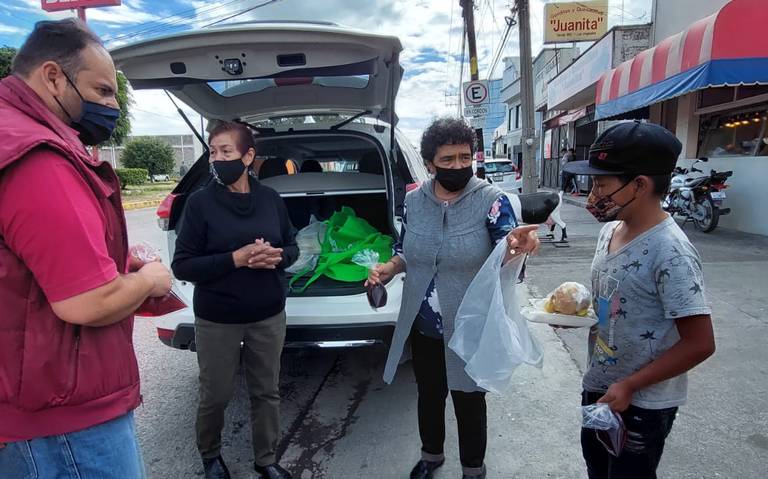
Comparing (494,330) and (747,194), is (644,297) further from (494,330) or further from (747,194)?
(747,194)

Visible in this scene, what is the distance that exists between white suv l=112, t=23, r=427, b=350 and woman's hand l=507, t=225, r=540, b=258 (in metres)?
1.00

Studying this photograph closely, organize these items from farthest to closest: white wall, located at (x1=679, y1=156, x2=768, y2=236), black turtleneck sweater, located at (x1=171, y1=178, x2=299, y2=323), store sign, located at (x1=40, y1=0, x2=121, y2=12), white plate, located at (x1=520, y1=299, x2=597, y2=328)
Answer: white wall, located at (x1=679, y1=156, x2=768, y2=236) < store sign, located at (x1=40, y1=0, x2=121, y2=12) < black turtleneck sweater, located at (x1=171, y1=178, x2=299, y2=323) < white plate, located at (x1=520, y1=299, x2=597, y2=328)

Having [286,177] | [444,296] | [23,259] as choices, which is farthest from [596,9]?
[23,259]

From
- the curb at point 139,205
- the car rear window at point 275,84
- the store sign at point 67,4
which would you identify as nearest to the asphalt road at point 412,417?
the car rear window at point 275,84

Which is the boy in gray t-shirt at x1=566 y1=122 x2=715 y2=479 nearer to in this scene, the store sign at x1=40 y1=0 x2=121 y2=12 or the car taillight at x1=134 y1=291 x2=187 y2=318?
the car taillight at x1=134 y1=291 x2=187 y2=318

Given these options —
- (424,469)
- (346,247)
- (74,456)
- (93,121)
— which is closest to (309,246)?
(346,247)

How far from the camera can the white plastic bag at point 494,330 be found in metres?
1.92

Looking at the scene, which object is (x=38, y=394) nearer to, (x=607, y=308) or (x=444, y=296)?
(x=444, y=296)

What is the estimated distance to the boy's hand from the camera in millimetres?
1445

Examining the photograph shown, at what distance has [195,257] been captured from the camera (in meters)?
2.20

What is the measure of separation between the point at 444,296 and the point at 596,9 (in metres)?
19.5

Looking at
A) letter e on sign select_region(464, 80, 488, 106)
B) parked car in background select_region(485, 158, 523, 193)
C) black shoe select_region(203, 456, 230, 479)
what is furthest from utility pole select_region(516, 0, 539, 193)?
black shoe select_region(203, 456, 230, 479)

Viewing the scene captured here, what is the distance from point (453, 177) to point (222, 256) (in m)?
1.11

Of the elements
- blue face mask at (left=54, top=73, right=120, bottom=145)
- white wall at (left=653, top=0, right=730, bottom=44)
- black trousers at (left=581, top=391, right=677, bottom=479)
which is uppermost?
white wall at (left=653, top=0, right=730, bottom=44)
